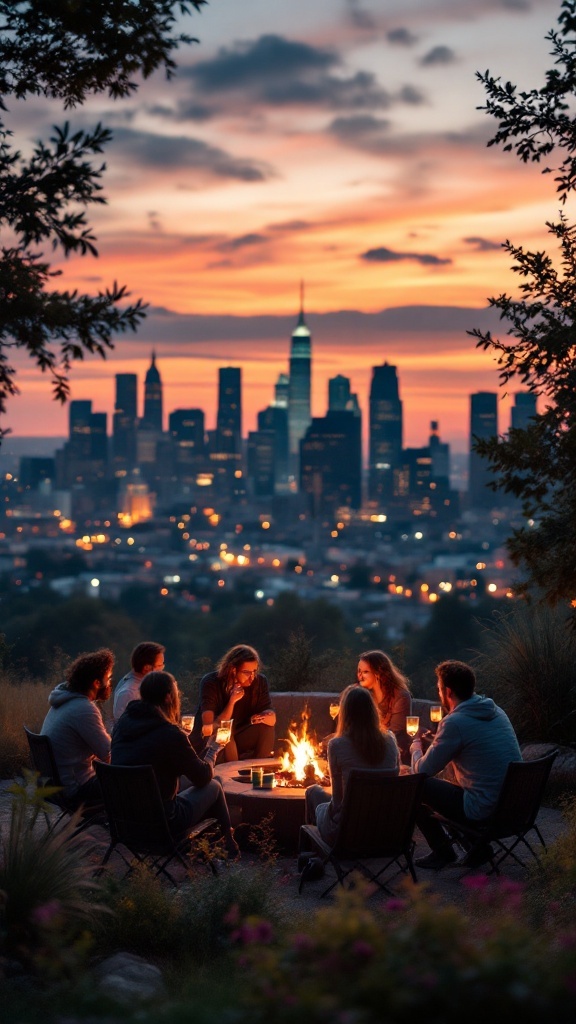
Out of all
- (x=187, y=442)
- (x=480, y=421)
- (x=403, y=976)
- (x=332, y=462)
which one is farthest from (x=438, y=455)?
(x=403, y=976)

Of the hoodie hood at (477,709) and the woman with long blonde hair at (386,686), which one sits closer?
the hoodie hood at (477,709)

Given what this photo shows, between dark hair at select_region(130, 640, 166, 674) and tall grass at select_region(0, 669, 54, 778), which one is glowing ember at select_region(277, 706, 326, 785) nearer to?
dark hair at select_region(130, 640, 166, 674)

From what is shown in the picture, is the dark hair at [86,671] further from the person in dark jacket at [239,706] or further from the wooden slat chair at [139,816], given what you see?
the person in dark jacket at [239,706]

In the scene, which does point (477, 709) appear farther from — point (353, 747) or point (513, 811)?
point (353, 747)

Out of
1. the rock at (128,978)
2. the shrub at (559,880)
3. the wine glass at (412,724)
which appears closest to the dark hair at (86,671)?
the wine glass at (412,724)

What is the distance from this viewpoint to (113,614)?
43969mm

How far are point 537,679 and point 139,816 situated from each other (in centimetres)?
457

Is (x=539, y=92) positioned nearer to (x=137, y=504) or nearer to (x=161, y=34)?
(x=161, y=34)

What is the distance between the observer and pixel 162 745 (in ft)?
20.3

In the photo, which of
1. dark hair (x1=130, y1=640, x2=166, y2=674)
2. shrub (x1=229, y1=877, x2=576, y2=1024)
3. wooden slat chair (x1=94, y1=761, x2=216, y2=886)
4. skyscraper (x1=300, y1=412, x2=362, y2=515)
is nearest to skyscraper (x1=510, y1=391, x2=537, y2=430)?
wooden slat chair (x1=94, y1=761, x2=216, y2=886)

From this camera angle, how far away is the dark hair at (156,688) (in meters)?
6.23

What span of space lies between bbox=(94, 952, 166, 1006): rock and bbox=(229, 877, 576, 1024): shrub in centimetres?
142

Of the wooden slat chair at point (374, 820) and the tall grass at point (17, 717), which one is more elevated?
the wooden slat chair at point (374, 820)

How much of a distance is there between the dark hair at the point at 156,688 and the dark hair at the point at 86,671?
664 millimetres
